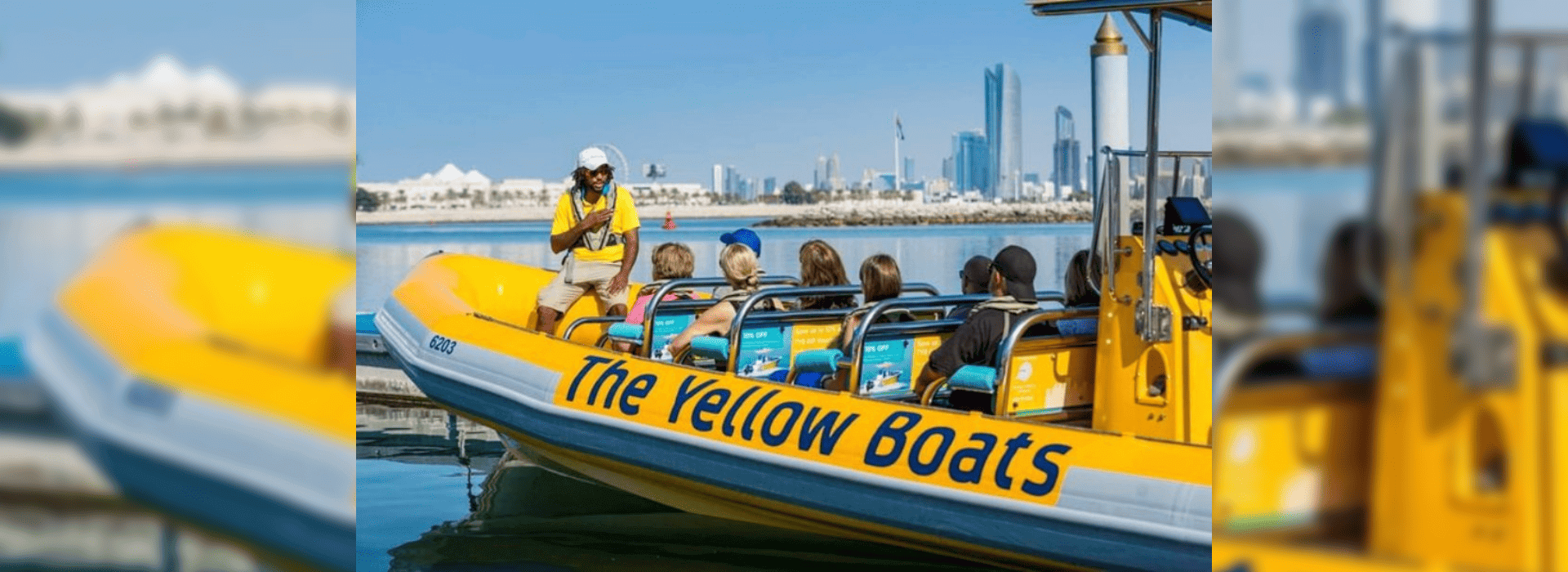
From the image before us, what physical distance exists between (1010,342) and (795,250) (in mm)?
37060

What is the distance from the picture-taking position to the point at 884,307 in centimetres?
544

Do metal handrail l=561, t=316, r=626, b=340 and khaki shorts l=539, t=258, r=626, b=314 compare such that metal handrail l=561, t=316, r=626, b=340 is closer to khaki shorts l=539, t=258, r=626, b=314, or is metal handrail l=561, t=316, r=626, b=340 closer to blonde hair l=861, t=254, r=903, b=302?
khaki shorts l=539, t=258, r=626, b=314

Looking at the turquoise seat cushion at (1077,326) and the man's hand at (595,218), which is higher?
the man's hand at (595,218)

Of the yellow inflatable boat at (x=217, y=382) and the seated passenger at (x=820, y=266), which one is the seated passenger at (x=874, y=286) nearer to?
the seated passenger at (x=820, y=266)

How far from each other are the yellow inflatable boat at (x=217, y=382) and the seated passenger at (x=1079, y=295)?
4596mm

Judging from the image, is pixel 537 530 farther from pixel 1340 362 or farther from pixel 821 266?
pixel 1340 362

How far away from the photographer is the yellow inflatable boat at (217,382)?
2.98 feet

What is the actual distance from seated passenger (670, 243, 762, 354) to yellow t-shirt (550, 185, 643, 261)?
0.92m

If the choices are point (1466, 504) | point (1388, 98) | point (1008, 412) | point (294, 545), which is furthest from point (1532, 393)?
point (1008, 412)

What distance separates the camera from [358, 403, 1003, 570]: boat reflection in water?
20.3 feet

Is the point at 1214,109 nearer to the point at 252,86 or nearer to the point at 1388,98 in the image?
the point at 1388,98

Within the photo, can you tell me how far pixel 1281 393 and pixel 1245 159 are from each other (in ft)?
0.44

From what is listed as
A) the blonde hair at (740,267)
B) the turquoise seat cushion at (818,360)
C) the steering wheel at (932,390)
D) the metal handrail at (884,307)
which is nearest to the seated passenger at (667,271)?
the blonde hair at (740,267)

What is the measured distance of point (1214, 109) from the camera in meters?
0.89
